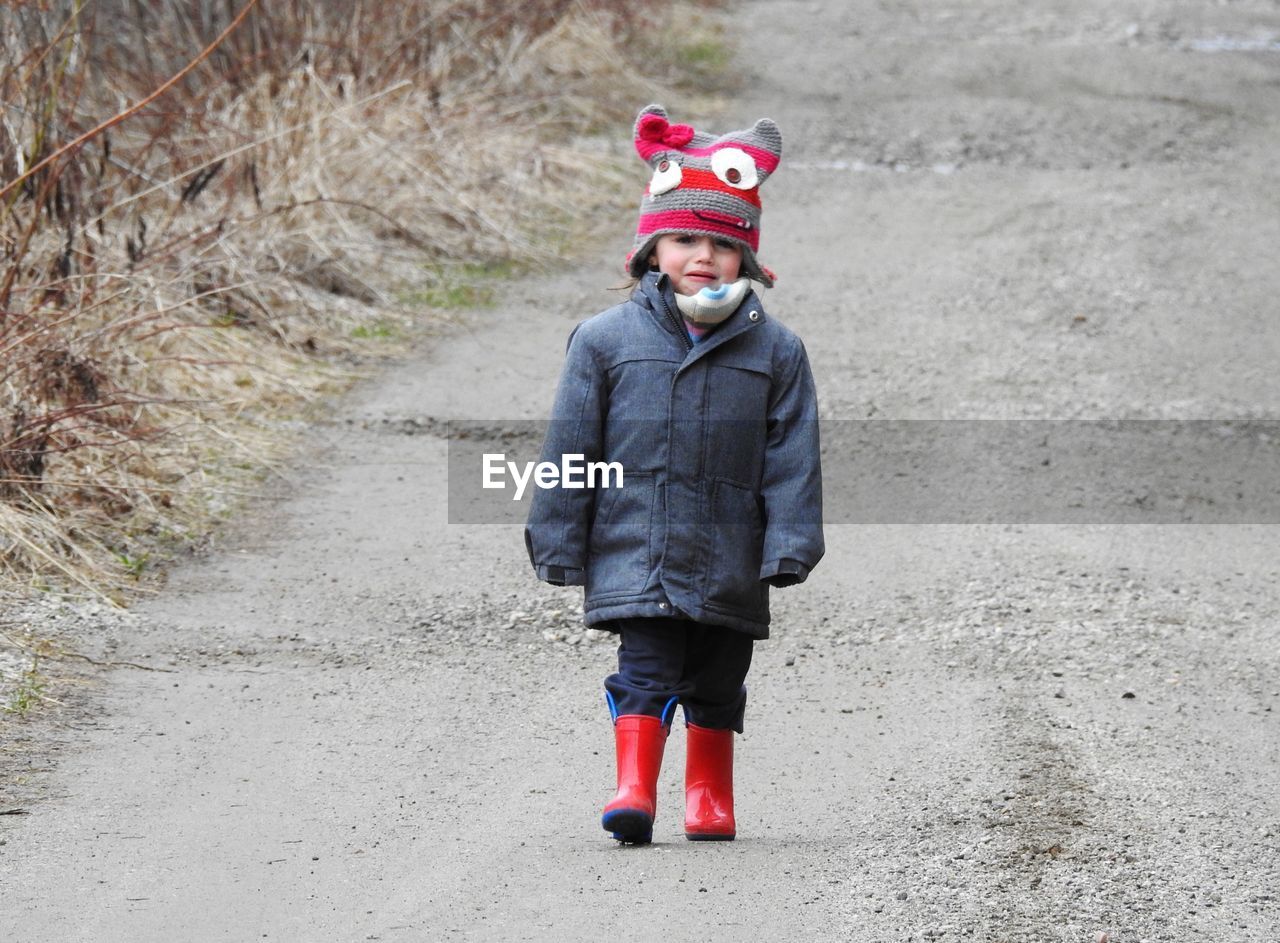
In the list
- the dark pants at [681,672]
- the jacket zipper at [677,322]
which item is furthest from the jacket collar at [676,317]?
the dark pants at [681,672]

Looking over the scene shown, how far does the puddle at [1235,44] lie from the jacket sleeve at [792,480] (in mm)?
14275

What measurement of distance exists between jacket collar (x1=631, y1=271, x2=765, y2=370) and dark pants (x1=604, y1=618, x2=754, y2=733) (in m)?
0.59

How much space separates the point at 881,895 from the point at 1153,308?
6.60 metres

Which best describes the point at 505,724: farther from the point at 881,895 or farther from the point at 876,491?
the point at 876,491

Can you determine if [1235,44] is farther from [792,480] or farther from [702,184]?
[792,480]

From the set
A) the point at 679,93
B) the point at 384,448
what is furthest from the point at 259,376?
the point at 679,93

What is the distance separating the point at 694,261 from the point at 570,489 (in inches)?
22.6

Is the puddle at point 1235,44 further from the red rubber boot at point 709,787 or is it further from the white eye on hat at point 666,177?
the red rubber boot at point 709,787

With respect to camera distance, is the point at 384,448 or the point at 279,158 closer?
the point at 384,448

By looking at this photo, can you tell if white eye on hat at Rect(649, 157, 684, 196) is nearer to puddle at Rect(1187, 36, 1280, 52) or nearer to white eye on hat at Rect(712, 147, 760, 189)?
white eye on hat at Rect(712, 147, 760, 189)

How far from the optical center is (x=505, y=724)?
4992 millimetres

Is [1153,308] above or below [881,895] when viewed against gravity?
above
